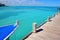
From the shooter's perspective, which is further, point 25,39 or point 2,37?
point 25,39

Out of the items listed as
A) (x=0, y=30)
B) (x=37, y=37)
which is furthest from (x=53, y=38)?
(x=0, y=30)

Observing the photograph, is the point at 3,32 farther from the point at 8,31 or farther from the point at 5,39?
the point at 5,39

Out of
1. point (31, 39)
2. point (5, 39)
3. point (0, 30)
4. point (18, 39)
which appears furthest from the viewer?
point (18, 39)

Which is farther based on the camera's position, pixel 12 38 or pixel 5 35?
pixel 12 38

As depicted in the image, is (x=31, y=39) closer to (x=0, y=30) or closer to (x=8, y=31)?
(x=8, y=31)

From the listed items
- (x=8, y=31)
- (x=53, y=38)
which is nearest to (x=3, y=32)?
(x=8, y=31)

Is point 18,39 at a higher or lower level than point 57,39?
lower

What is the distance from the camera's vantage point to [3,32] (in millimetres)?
11242

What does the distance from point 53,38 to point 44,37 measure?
794mm

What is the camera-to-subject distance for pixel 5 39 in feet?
32.5

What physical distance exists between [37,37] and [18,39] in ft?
16.2

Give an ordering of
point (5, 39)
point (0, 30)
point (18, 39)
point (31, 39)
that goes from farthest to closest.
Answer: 1. point (18, 39)
2. point (0, 30)
3. point (31, 39)
4. point (5, 39)

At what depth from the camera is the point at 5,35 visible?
415 inches

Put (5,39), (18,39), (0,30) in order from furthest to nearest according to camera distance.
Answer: (18,39) → (0,30) → (5,39)
